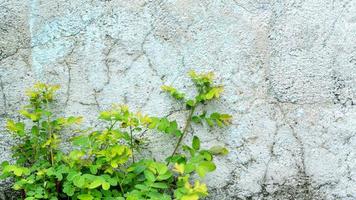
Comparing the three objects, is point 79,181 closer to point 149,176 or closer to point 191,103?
point 149,176

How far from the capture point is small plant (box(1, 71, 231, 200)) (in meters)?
2.23

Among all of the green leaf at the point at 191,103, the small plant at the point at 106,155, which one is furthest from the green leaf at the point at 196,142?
the green leaf at the point at 191,103

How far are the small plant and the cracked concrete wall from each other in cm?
7

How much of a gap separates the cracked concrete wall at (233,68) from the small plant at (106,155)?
0.24ft

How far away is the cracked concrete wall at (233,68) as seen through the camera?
239 centimetres

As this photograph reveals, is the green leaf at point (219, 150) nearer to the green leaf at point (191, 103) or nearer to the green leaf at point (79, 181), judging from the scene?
the green leaf at point (191, 103)

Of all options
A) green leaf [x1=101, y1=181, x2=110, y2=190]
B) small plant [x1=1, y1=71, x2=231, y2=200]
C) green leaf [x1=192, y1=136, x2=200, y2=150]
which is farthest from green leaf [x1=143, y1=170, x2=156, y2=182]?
green leaf [x1=192, y1=136, x2=200, y2=150]

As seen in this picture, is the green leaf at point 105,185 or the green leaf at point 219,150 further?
the green leaf at point 219,150

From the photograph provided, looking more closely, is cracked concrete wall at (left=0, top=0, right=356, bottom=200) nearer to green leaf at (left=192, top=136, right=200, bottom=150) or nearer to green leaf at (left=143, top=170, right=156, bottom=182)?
green leaf at (left=192, top=136, right=200, bottom=150)

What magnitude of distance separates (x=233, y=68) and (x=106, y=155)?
0.67 metres

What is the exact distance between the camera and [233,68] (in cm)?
242

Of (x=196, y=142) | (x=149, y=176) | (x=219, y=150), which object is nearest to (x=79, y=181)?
(x=149, y=176)

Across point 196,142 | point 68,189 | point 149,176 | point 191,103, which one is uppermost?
point 191,103

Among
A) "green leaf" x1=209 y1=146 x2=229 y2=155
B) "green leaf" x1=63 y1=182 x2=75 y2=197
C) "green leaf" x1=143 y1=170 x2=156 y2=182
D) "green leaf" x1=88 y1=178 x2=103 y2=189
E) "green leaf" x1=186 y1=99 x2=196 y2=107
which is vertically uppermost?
"green leaf" x1=186 y1=99 x2=196 y2=107
